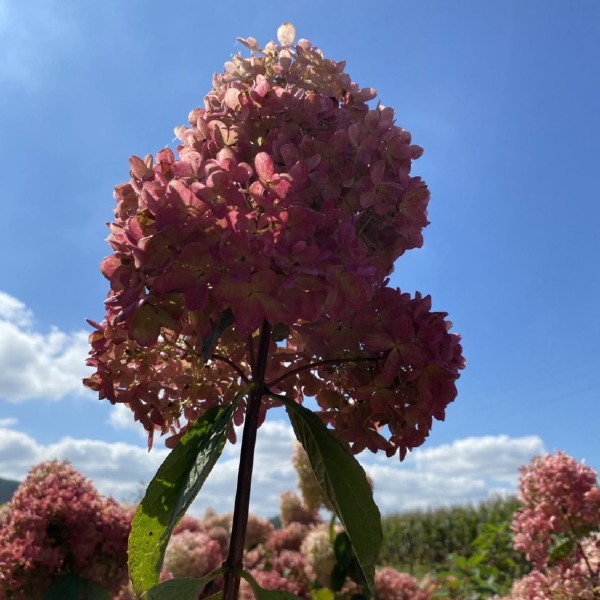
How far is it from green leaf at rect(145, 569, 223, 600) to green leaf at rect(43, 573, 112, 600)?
142 centimetres

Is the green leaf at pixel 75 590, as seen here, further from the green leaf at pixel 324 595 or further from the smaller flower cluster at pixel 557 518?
the smaller flower cluster at pixel 557 518

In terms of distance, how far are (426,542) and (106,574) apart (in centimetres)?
1252

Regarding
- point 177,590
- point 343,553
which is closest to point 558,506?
point 343,553

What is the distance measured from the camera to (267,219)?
1.02 m

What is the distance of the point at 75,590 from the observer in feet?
7.48

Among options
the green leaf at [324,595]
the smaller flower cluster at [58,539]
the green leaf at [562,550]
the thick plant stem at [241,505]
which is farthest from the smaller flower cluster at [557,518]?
the thick plant stem at [241,505]

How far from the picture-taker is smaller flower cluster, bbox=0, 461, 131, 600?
2.30 meters

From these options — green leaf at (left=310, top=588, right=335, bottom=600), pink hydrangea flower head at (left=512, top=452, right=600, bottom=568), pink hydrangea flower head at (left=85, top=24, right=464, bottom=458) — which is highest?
pink hydrangea flower head at (left=85, top=24, right=464, bottom=458)

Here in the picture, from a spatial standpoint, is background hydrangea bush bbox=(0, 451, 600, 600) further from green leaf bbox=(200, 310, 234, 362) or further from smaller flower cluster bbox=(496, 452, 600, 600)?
green leaf bbox=(200, 310, 234, 362)

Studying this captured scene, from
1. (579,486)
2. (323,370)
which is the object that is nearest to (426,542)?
(579,486)

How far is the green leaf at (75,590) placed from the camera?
2266 millimetres

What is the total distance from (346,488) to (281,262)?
403mm

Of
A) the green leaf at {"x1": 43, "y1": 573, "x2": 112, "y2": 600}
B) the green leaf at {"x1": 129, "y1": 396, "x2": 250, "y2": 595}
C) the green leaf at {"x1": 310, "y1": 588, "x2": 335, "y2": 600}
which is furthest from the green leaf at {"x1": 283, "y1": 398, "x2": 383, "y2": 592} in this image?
the green leaf at {"x1": 310, "y1": 588, "x2": 335, "y2": 600}

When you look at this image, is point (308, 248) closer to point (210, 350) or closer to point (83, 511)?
point (210, 350)
